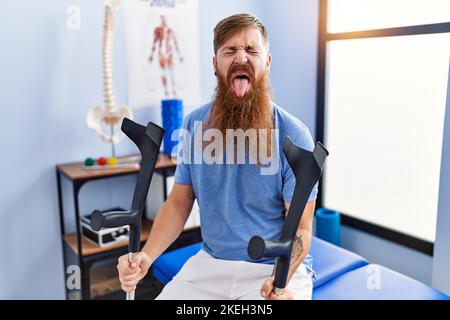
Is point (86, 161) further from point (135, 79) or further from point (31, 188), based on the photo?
point (135, 79)

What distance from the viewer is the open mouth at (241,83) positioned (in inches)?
44.4

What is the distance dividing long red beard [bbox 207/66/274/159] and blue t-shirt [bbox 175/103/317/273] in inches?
1.2

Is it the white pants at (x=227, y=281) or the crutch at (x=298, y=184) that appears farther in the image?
the white pants at (x=227, y=281)

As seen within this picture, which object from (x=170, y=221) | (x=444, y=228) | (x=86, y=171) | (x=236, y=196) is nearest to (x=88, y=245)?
(x=86, y=171)

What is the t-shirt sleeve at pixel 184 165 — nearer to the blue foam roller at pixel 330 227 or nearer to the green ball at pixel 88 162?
the green ball at pixel 88 162

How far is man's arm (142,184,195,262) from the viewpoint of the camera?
123 centimetres

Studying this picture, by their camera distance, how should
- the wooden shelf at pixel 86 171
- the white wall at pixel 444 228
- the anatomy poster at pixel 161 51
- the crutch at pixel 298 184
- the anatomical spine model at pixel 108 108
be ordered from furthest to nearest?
the anatomy poster at pixel 161 51 → the anatomical spine model at pixel 108 108 → the wooden shelf at pixel 86 171 → the white wall at pixel 444 228 → the crutch at pixel 298 184

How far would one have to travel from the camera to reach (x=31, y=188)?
2.00 meters

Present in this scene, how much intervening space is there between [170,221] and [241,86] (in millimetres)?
444

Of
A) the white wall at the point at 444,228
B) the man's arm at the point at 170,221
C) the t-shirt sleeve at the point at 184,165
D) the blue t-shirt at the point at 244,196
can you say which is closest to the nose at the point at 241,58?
the blue t-shirt at the point at 244,196

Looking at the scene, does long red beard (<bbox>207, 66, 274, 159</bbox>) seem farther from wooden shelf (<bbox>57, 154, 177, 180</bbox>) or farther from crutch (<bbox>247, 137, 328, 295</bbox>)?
wooden shelf (<bbox>57, 154, 177, 180</bbox>)

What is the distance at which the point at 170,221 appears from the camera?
1.29 metres

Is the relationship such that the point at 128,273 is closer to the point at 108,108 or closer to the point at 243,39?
the point at 243,39
